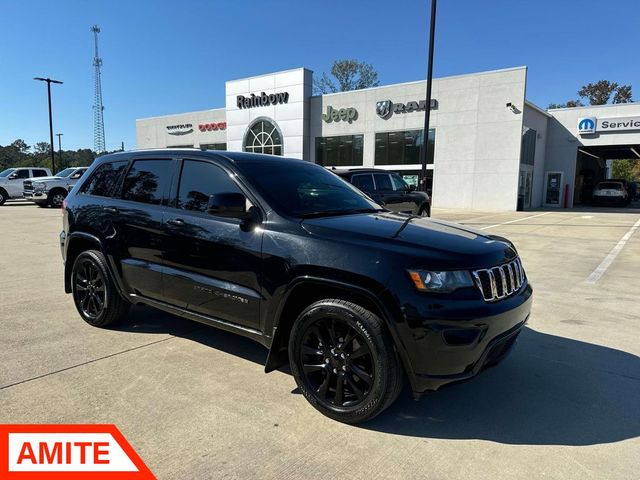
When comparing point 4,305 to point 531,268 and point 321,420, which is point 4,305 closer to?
point 321,420

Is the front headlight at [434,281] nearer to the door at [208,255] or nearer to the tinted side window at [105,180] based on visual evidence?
the door at [208,255]

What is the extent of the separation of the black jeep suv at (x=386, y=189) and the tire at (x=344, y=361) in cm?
731

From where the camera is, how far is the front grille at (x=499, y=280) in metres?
2.87

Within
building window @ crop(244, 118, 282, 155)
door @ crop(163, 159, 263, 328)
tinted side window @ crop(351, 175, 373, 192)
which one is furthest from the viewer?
building window @ crop(244, 118, 282, 155)

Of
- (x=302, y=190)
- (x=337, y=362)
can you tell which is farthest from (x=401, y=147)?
(x=337, y=362)

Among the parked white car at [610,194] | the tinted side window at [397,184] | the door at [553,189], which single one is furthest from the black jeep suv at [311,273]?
the parked white car at [610,194]

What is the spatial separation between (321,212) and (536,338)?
270 centimetres

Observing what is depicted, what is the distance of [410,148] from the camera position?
1122 inches

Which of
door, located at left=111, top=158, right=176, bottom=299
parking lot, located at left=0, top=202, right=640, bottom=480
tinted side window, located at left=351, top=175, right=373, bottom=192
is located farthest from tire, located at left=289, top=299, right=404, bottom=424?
tinted side window, located at left=351, top=175, right=373, bottom=192

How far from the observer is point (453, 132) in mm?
26938

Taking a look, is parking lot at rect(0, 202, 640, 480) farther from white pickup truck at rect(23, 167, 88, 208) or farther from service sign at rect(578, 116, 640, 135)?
service sign at rect(578, 116, 640, 135)

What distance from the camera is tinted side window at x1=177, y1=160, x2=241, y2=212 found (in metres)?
3.79

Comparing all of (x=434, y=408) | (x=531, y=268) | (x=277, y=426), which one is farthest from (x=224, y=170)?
(x=531, y=268)

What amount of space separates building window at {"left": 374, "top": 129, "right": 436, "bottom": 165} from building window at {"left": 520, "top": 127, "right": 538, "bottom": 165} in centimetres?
507
